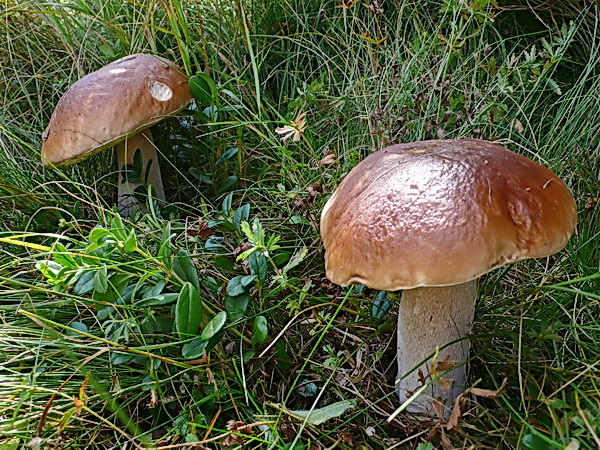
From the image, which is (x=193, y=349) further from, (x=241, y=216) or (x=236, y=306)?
(x=241, y=216)

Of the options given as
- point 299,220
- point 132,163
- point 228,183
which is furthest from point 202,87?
point 299,220

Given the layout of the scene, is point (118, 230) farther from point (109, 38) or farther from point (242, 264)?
point (109, 38)

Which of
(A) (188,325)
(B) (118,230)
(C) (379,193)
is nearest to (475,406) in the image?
(C) (379,193)

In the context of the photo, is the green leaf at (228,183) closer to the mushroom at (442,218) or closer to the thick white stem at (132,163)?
the thick white stem at (132,163)

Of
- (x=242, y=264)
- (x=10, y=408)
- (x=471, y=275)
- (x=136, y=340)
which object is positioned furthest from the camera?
(x=242, y=264)

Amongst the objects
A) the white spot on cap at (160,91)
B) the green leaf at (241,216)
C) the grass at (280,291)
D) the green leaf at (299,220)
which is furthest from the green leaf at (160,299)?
the white spot on cap at (160,91)

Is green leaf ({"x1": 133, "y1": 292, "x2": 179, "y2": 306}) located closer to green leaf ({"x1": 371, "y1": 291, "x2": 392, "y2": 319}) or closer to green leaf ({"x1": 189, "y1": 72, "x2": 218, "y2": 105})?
green leaf ({"x1": 371, "y1": 291, "x2": 392, "y2": 319})

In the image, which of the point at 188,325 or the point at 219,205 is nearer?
the point at 188,325
